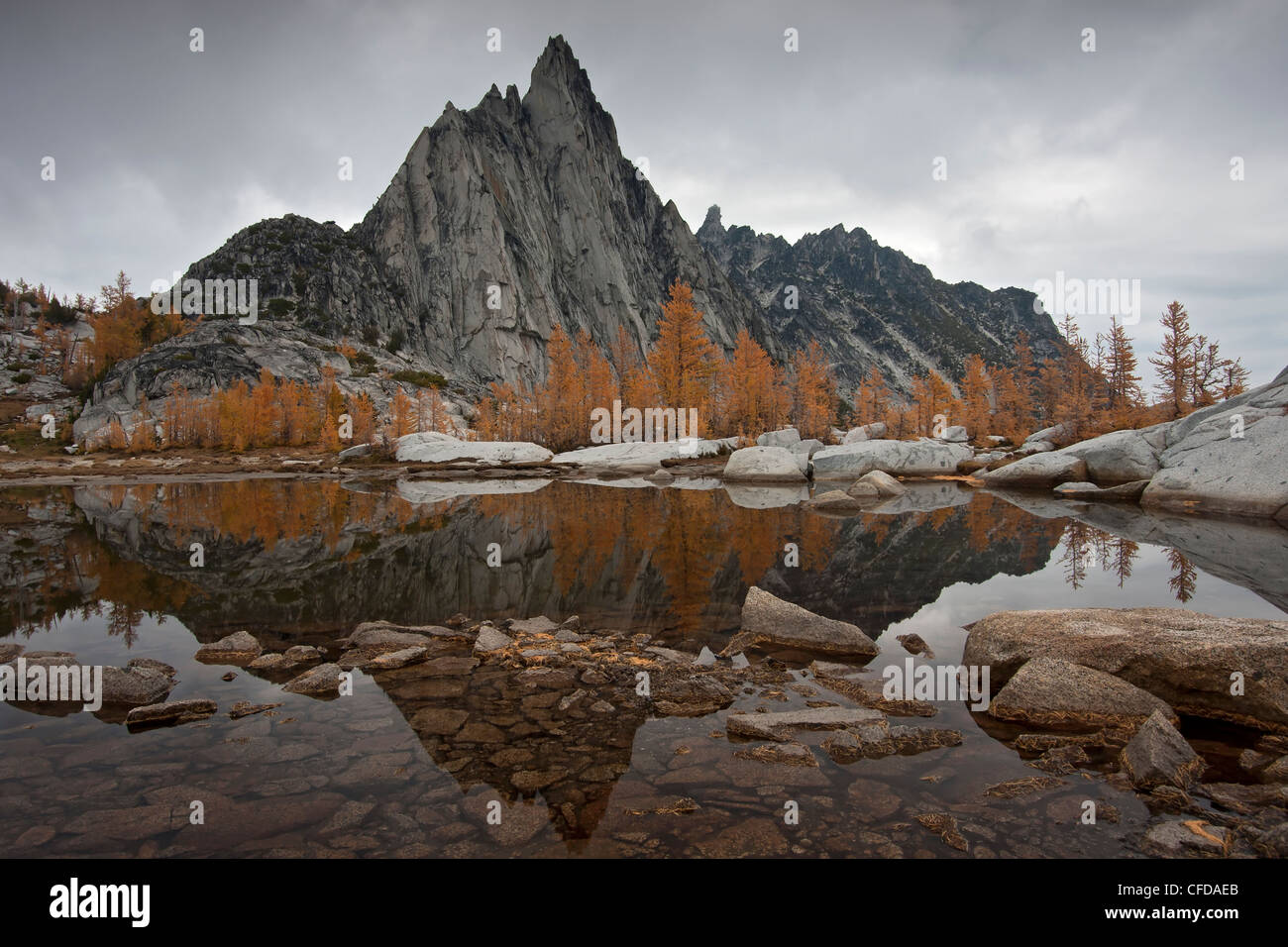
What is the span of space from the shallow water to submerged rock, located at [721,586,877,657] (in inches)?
18.4

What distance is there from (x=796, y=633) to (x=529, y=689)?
3662 millimetres

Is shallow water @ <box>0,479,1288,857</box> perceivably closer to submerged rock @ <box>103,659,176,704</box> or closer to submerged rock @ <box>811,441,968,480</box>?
submerged rock @ <box>103,659,176,704</box>

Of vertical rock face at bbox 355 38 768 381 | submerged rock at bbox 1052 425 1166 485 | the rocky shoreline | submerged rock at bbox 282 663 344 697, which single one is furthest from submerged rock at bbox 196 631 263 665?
vertical rock face at bbox 355 38 768 381

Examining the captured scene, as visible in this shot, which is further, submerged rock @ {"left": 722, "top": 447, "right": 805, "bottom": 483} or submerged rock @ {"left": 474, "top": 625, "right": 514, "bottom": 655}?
submerged rock @ {"left": 722, "top": 447, "right": 805, "bottom": 483}

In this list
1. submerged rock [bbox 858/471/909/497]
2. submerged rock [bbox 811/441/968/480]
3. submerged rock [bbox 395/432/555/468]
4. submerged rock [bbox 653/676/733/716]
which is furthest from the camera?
submerged rock [bbox 395/432/555/468]

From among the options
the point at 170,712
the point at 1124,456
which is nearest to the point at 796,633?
the point at 170,712

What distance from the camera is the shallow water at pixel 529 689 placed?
12.6 feet

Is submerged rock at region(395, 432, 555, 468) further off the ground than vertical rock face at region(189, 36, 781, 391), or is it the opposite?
vertical rock face at region(189, 36, 781, 391)

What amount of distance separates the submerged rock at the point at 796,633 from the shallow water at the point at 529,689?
0.47m

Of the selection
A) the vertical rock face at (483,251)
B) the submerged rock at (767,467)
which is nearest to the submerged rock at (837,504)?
the submerged rock at (767,467)

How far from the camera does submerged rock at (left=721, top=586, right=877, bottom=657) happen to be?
24.8ft

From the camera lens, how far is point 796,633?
7.82 meters

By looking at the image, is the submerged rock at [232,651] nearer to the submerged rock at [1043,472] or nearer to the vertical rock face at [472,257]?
the submerged rock at [1043,472]

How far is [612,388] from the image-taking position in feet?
193
